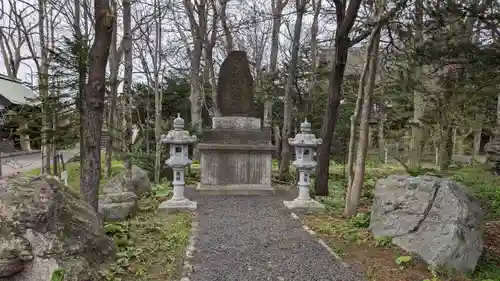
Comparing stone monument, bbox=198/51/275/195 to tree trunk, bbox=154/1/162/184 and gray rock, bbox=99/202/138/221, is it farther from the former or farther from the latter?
gray rock, bbox=99/202/138/221

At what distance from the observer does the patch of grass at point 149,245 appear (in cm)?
375

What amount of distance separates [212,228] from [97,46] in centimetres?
287

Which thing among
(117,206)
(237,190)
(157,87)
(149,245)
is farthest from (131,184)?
(157,87)

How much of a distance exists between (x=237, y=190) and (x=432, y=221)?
14.8ft

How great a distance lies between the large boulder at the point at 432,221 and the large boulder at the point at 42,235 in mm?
3368

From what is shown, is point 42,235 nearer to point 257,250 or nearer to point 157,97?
point 257,250

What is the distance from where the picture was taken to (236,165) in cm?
839

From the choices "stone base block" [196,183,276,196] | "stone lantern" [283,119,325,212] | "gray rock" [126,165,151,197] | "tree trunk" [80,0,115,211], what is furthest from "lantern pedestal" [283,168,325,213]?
"tree trunk" [80,0,115,211]

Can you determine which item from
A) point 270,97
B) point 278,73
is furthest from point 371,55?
point 270,97

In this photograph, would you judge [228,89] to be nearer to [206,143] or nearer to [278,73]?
[206,143]

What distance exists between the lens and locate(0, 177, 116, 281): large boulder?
9.63 ft

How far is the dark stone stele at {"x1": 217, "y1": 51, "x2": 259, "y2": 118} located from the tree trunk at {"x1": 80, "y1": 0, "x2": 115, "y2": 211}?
15.3 feet

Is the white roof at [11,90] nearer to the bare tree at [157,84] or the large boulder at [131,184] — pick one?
the bare tree at [157,84]

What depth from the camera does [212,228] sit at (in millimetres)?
5508
